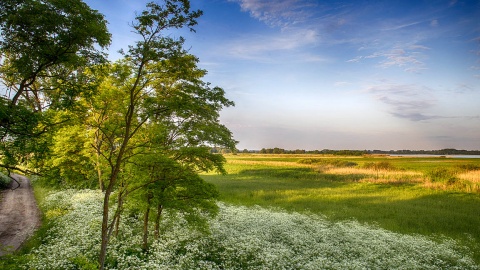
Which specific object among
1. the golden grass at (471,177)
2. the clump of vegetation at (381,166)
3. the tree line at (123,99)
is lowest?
the golden grass at (471,177)

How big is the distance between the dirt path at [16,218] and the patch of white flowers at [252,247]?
1782mm

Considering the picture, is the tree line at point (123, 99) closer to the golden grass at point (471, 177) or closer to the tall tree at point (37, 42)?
the tall tree at point (37, 42)

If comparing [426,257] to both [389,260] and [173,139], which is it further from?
[173,139]

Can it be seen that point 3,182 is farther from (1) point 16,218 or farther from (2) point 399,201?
(2) point 399,201

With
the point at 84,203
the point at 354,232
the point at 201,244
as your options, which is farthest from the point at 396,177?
the point at 84,203

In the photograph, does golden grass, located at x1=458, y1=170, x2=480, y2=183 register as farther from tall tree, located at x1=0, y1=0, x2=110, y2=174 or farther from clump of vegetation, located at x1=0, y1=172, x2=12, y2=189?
clump of vegetation, located at x1=0, y1=172, x2=12, y2=189

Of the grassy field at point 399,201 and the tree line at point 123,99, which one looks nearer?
the tree line at point 123,99

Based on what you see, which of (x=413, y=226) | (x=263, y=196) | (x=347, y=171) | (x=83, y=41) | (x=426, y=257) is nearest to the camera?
(x=83, y=41)

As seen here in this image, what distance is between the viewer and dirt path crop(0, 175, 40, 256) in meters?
18.3

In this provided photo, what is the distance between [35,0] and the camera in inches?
460

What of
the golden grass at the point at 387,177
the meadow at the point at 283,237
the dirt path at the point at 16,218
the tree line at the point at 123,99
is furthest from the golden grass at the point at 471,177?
the dirt path at the point at 16,218

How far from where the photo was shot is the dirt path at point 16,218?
59.9ft

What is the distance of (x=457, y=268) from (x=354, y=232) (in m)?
6.33

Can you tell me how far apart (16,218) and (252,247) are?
66.6 feet
